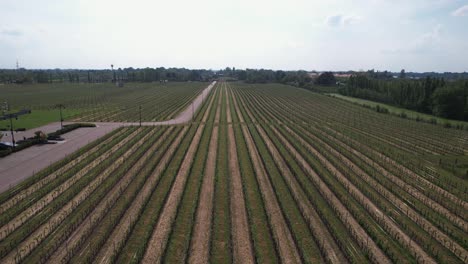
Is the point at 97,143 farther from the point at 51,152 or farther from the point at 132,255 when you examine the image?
the point at 132,255

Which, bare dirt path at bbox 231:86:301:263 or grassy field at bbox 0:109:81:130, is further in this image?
grassy field at bbox 0:109:81:130

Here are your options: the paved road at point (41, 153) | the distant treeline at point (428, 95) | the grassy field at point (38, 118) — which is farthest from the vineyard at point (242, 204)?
the distant treeline at point (428, 95)

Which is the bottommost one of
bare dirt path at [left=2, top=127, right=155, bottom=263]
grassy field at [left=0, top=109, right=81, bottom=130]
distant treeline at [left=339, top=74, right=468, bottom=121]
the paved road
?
bare dirt path at [left=2, top=127, right=155, bottom=263]

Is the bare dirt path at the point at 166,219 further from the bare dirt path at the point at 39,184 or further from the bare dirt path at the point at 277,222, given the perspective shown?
the bare dirt path at the point at 39,184

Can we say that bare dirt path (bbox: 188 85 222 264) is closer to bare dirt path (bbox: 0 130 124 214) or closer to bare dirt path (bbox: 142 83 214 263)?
bare dirt path (bbox: 142 83 214 263)

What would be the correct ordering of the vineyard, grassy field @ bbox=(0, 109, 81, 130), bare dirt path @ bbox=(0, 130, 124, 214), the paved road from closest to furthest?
1. the vineyard
2. bare dirt path @ bbox=(0, 130, 124, 214)
3. the paved road
4. grassy field @ bbox=(0, 109, 81, 130)

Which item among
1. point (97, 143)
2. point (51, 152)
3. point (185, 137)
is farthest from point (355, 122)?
point (51, 152)

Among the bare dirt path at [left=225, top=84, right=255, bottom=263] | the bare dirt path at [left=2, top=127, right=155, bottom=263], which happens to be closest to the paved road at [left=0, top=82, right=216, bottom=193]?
the bare dirt path at [left=2, top=127, right=155, bottom=263]
